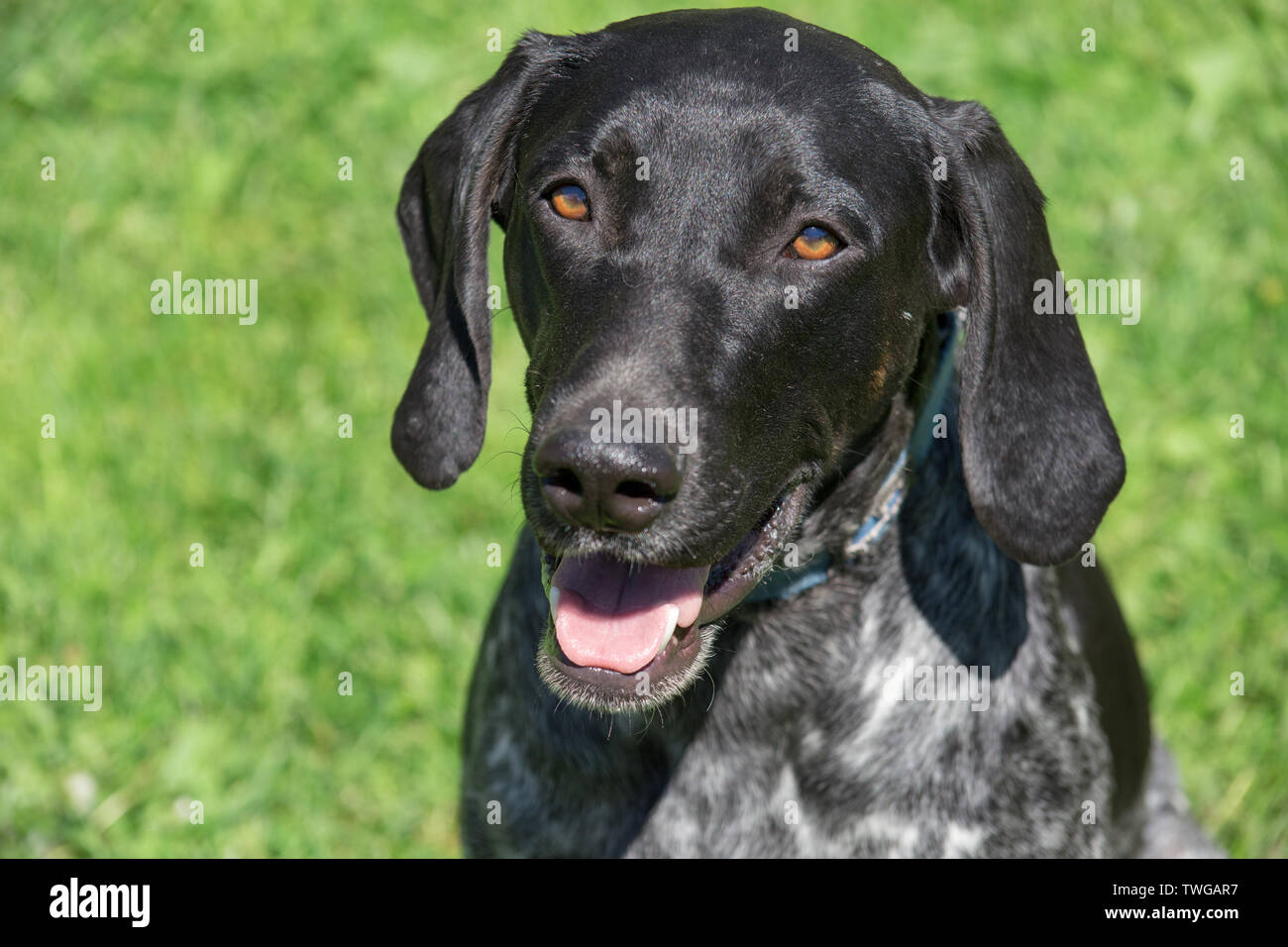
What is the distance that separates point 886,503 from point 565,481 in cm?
98

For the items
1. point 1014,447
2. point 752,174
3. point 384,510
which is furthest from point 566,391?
point 384,510

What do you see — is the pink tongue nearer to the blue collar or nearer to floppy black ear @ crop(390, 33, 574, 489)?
the blue collar

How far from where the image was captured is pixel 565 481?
2.86m

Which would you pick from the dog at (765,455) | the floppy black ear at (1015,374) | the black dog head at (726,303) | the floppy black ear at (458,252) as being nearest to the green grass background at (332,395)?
the floppy black ear at (458,252)

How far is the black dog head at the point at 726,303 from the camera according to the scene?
296cm

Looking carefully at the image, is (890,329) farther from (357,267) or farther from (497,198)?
(357,267)

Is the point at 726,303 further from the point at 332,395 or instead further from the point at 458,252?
the point at 332,395

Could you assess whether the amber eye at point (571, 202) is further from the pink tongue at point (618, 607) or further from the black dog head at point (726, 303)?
the pink tongue at point (618, 607)

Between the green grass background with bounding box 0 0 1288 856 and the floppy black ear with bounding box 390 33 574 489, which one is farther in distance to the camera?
the green grass background with bounding box 0 0 1288 856

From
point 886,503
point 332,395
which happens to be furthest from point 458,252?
point 332,395

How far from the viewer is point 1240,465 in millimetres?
5980

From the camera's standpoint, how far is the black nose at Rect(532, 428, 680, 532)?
2779 mm

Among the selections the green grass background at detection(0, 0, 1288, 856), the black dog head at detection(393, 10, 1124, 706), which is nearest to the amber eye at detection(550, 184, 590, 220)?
the black dog head at detection(393, 10, 1124, 706)

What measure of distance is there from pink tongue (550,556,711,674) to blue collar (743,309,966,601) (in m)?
0.34
